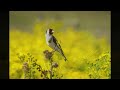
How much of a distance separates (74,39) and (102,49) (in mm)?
540

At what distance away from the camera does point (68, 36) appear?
10.9m

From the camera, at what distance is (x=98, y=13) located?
10.9 m

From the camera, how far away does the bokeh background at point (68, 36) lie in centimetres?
1090

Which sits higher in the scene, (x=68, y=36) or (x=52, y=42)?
(x=68, y=36)

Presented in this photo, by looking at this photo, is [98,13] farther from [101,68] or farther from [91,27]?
[101,68]

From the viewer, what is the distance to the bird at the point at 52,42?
1091cm

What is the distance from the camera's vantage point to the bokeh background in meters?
10.9

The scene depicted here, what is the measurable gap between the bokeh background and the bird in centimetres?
6

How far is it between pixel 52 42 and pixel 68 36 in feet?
1.02

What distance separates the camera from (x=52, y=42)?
430 inches

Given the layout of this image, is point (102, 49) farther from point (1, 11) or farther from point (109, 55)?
point (1, 11)

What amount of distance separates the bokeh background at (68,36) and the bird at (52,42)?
6 centimetres

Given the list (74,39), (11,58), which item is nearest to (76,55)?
(74,39)
